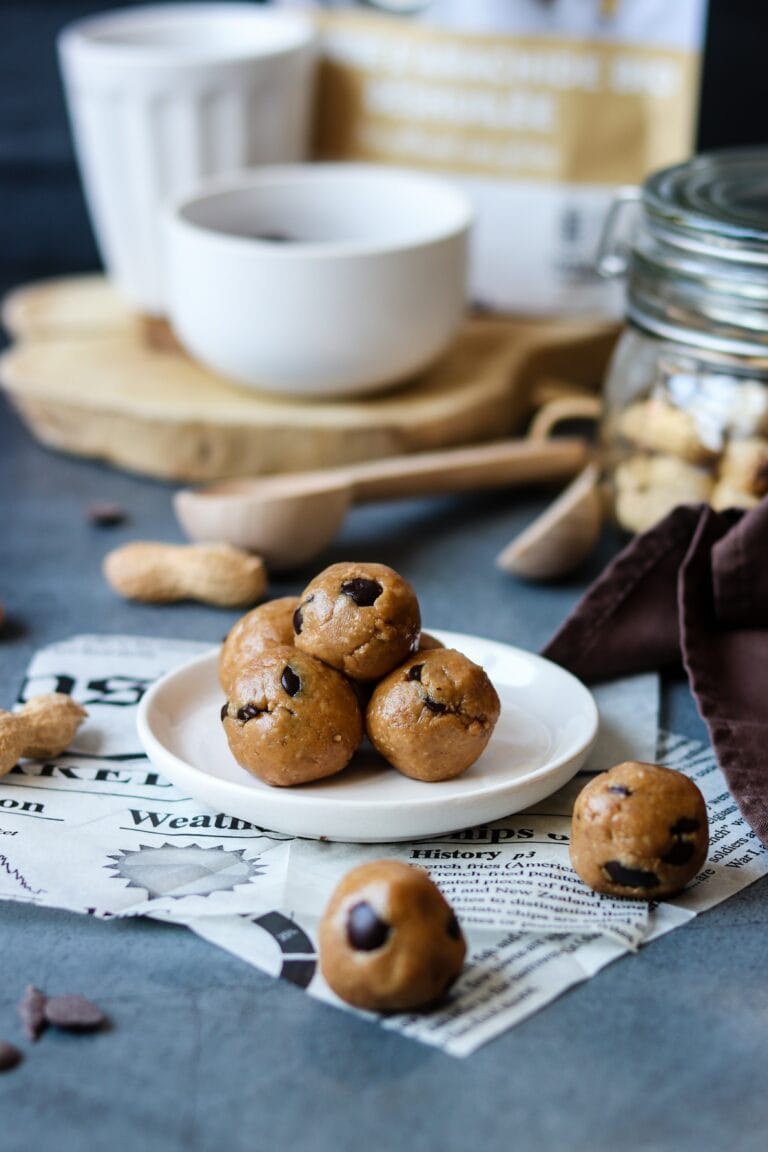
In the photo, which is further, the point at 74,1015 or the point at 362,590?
the point at 362,590

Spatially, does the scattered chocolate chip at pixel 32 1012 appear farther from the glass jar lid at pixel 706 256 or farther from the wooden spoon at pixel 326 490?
the glass jar lid at pixel 706 256

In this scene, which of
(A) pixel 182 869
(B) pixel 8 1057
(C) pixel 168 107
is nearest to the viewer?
(B) pixel 8 1057

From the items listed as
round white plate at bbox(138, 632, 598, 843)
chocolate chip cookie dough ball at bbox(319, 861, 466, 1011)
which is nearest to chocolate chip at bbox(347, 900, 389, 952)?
chocolate chip cookie dough ball at bbox(319, 861, 466, 1011)

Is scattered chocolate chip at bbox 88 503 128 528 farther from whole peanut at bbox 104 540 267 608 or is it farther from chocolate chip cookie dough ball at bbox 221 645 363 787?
chocolate chip cookie dough ball at bbox 221 645 363 787

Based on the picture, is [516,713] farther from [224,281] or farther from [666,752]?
[224,281]

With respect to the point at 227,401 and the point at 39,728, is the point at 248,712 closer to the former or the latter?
the point at 39,728

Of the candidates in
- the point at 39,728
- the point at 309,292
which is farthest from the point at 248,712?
the point at 309,292
